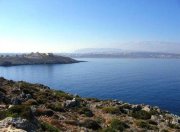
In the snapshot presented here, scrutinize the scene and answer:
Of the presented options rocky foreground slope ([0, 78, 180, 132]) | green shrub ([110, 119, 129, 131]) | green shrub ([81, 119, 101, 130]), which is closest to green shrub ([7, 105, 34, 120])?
rocky foreground slope ([0, 78, 180, 132])

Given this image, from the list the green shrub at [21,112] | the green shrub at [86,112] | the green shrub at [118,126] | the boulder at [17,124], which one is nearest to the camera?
the boulder at [17,124]

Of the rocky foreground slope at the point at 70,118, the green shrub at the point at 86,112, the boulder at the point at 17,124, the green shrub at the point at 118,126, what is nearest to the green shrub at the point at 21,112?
the rocky foreground slope at the point at 70,118

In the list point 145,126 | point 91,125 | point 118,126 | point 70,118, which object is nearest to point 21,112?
point 91,125

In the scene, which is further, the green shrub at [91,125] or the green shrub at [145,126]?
the green shrub at [145,126]

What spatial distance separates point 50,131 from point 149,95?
77264mm

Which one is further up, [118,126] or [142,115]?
[118,126]

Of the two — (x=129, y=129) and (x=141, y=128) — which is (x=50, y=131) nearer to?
(x=129, y=129)

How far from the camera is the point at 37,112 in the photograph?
2852 cm

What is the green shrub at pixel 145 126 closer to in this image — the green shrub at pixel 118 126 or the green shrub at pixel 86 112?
the green shrub at pixel 118 126

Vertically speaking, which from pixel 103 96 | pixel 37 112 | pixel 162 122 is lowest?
pixel 103 96

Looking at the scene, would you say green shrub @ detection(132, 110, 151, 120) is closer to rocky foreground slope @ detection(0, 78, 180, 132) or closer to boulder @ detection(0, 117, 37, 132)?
rocky foreground slope @ detection(0, 78, 180, 132)

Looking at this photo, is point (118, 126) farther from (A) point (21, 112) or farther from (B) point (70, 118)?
(A) point (21, 112)

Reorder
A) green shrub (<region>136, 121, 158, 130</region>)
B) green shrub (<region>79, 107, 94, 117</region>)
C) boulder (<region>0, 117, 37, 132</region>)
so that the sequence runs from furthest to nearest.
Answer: green shrub (<region>79, 107, 94, 117</region>) → green shrub (<region>136, 121, 158, 130</region>) → boulder (<region>0, 117, 37, 132</region>)

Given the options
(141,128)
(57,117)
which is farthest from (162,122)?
(57,117)
